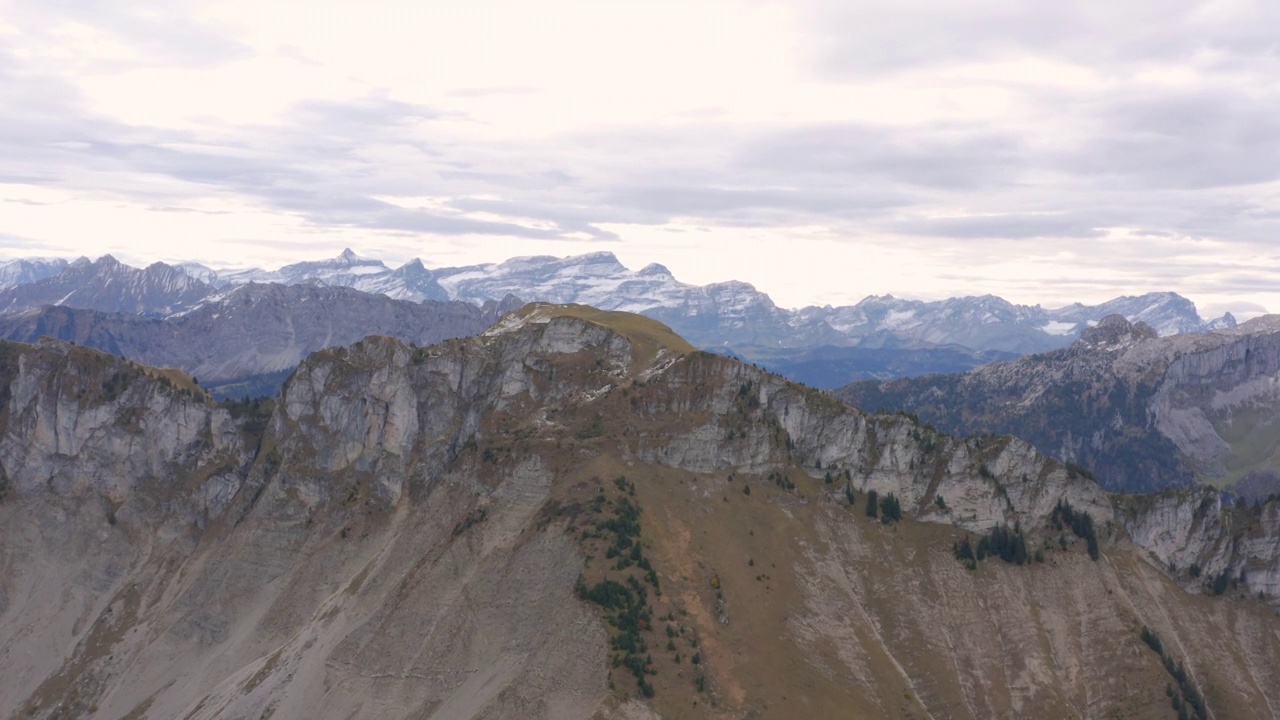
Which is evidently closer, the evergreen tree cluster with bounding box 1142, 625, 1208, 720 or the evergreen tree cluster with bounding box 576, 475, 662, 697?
the evergreen tree cluster with bounding box 576, 475, 662, 697

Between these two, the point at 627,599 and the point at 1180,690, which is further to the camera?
the point at 1180,690

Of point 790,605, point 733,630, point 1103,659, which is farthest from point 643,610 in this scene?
point 1103,659

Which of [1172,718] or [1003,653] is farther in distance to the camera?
[1003,653]

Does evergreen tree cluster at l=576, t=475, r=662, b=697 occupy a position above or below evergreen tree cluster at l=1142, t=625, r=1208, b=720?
above

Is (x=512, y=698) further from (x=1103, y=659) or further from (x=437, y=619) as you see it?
(x=1103, y=659)

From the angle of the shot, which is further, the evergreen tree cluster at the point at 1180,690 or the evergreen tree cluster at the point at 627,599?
the evergreen tree cluster at the point at 1180,690

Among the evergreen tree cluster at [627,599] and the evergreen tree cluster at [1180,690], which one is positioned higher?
the evergreen tree cluster at [627,599]

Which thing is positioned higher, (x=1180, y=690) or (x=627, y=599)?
(x=627, y=599)

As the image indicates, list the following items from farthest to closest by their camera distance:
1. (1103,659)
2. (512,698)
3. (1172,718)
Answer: (1103,659), (1172,718), (512,698)
